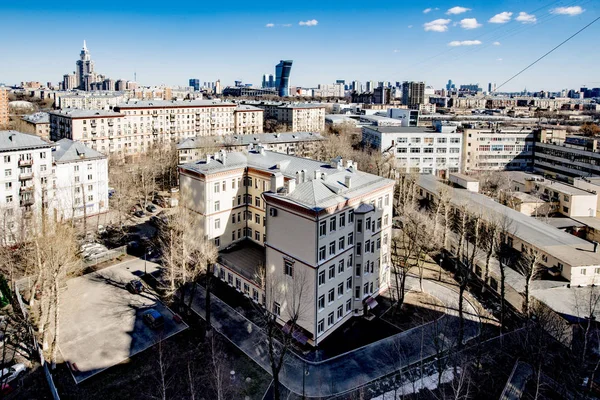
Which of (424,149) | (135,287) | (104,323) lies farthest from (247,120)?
(104,323)

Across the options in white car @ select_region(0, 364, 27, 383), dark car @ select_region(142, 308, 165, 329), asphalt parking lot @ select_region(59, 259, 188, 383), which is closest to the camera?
white car @ select_region(0, 364, 27, 383)

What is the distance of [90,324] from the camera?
27.7 metres

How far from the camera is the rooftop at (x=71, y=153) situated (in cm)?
4716

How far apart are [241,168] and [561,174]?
182 ft

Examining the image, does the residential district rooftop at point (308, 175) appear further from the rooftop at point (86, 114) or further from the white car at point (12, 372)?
the rooftop at point (86, 114)

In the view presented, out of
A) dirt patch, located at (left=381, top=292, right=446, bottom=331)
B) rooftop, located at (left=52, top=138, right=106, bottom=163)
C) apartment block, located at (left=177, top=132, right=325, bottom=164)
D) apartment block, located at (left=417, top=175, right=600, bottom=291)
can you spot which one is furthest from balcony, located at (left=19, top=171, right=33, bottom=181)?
apartment block, located at (left=417, top=175, right=600, bottom=291)

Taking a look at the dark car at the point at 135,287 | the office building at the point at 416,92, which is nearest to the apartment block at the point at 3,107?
the dark car at the point at 135,287

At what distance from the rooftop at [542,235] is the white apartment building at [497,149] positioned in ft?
93.8

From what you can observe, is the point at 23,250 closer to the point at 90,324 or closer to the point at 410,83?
the point at 90,324

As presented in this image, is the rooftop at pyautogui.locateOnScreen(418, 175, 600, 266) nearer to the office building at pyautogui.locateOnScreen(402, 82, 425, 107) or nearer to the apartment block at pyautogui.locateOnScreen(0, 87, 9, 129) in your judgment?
the apartment block at pyautogui.locateOnScreen(0, 87, 9, 129)

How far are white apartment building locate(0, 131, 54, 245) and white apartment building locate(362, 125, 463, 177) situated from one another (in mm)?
48782

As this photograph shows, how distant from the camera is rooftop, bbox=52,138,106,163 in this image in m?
47.2

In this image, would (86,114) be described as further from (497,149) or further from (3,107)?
(497,149)

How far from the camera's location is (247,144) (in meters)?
72.6
